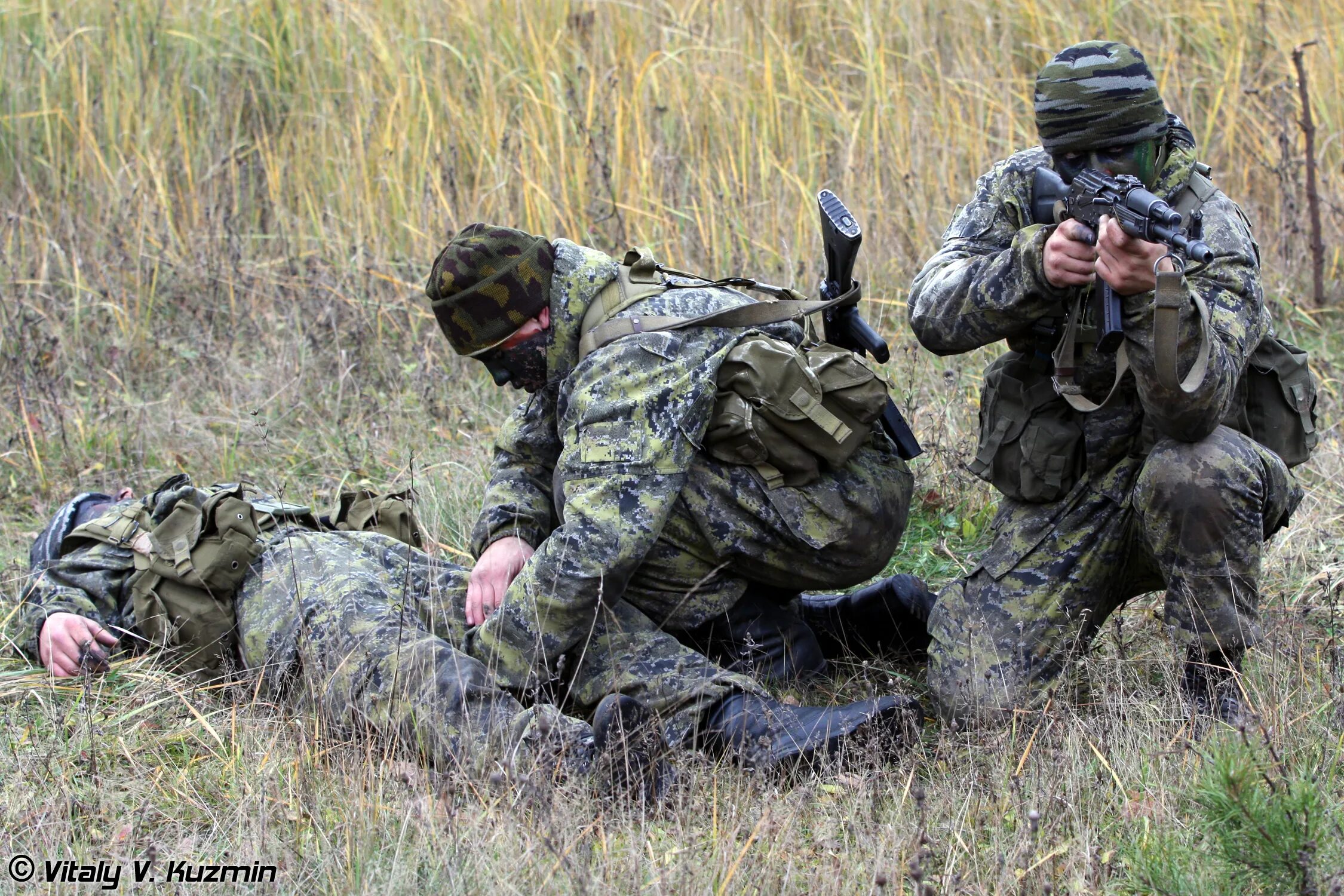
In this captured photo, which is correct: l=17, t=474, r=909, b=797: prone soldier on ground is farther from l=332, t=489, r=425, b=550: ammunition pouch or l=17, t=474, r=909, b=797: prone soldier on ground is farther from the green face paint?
the green face paint

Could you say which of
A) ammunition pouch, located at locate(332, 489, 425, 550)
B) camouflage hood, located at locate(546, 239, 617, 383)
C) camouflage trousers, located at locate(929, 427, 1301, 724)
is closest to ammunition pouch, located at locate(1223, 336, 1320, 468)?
camouflage trousers, located at locate(929, 427, 1301, 724)

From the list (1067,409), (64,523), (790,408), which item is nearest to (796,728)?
(790,408)

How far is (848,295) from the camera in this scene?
11.8 feet

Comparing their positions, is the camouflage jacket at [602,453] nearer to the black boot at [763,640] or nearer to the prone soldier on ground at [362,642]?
the prone soldier on ground at [362,642]

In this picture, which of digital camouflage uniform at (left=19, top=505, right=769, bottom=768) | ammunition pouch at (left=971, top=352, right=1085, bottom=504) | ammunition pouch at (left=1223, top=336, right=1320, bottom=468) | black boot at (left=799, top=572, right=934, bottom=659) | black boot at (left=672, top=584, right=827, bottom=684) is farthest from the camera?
black boot at (left=799, top=572, right=934, bottom=659)

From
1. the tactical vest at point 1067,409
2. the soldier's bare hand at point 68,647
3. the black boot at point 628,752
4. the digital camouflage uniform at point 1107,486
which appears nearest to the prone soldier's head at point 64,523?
the soldier's bare hand at point 68,647

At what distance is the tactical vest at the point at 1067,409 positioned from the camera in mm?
3309

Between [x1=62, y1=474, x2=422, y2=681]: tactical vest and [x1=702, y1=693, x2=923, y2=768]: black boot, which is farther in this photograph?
[x1=62, y1=474, x2=422, y2=681]: tactical vest

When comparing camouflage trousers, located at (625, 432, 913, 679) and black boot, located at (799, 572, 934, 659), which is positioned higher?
camouflage trousers, located at (625, 432, 913, 679)

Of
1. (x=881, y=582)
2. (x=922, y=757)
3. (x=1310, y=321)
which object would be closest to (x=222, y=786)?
(x=922, y=757)

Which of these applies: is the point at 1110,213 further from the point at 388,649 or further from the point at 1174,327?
the point at 388,649

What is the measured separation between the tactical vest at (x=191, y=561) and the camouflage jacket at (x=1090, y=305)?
1.95m

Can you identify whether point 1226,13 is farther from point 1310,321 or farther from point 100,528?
point 100,528

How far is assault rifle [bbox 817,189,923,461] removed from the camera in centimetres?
362
